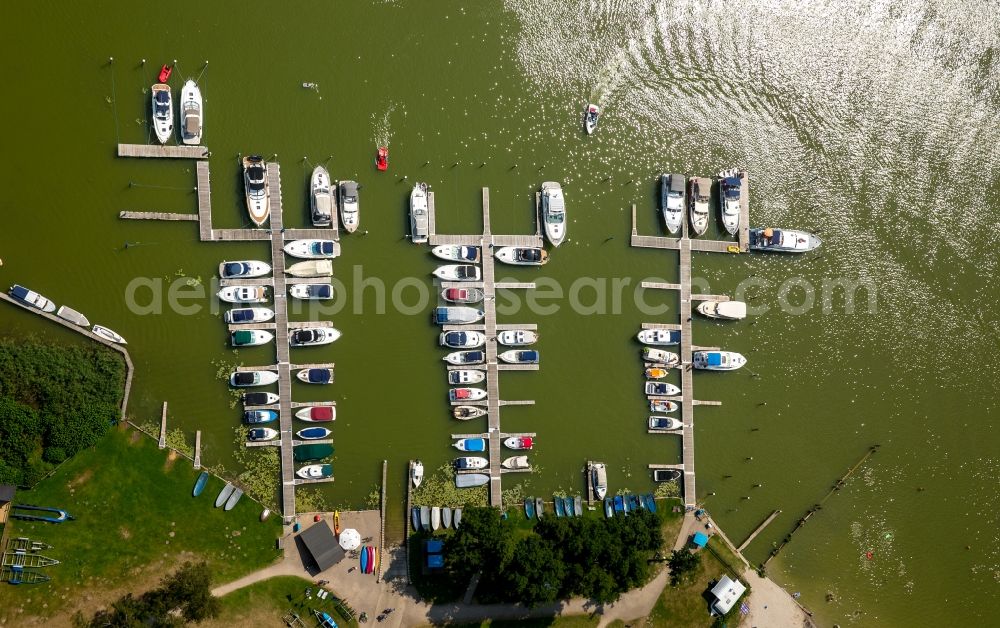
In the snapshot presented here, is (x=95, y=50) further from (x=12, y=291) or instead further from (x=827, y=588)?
(x=827, y=588)

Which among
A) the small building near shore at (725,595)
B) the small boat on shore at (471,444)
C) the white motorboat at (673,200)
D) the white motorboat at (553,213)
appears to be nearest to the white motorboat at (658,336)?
the white motorboat at (673,200)

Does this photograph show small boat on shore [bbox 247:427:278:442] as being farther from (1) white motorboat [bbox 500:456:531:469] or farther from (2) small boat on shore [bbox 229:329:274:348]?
(1) white motorboat [bbox 500:456:531:469]

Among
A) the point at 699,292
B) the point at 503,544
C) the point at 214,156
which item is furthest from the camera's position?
the point at 699,292

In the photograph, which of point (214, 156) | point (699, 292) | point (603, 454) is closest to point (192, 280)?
point (214, 156)

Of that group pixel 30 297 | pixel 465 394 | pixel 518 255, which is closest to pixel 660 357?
pixel 518 255

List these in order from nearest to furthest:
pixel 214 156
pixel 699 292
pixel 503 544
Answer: pixel 503 544 → pixel 214 156 → pixel 699 292

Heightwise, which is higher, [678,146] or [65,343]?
[678,146]

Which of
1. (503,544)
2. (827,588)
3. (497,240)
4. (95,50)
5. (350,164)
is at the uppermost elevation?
(95,50)

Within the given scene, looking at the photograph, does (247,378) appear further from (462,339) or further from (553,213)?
(553,213)
